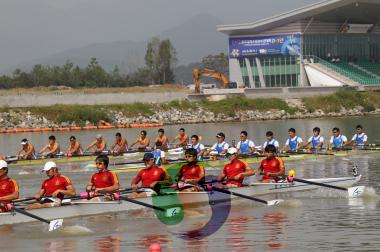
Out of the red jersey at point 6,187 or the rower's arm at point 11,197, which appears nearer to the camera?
the rower's arm at point 11,197

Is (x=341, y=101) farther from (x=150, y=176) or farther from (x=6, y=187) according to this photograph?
(x=6, y=187)

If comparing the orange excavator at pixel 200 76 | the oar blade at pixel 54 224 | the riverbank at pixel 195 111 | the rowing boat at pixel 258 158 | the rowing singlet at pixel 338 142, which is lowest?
the oar blade at pixel 54 224

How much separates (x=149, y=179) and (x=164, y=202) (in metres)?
0.68

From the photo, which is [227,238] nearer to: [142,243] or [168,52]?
[142,243]

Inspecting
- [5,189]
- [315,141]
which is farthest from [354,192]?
[315,141]

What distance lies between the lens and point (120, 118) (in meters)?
72.6

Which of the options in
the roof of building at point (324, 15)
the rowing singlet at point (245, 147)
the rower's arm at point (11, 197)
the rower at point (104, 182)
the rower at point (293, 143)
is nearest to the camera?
the rower's arm at point (11, 197)

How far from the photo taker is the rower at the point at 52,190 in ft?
58.4

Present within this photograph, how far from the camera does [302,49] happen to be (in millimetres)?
89062

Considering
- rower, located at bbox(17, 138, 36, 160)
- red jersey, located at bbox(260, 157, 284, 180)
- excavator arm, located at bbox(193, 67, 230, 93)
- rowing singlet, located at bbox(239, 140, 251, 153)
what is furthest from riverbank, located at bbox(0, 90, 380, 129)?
red jersey, located at bbox(260, 157, 284, 180)

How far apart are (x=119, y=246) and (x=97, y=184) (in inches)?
135

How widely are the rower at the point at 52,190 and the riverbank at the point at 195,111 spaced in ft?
164

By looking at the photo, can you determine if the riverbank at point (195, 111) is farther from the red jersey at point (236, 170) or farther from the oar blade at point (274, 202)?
the oar blade at point (274, 202)

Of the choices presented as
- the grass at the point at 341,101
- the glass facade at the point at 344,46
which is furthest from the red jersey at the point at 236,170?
the glass facade at the point at 344,46
